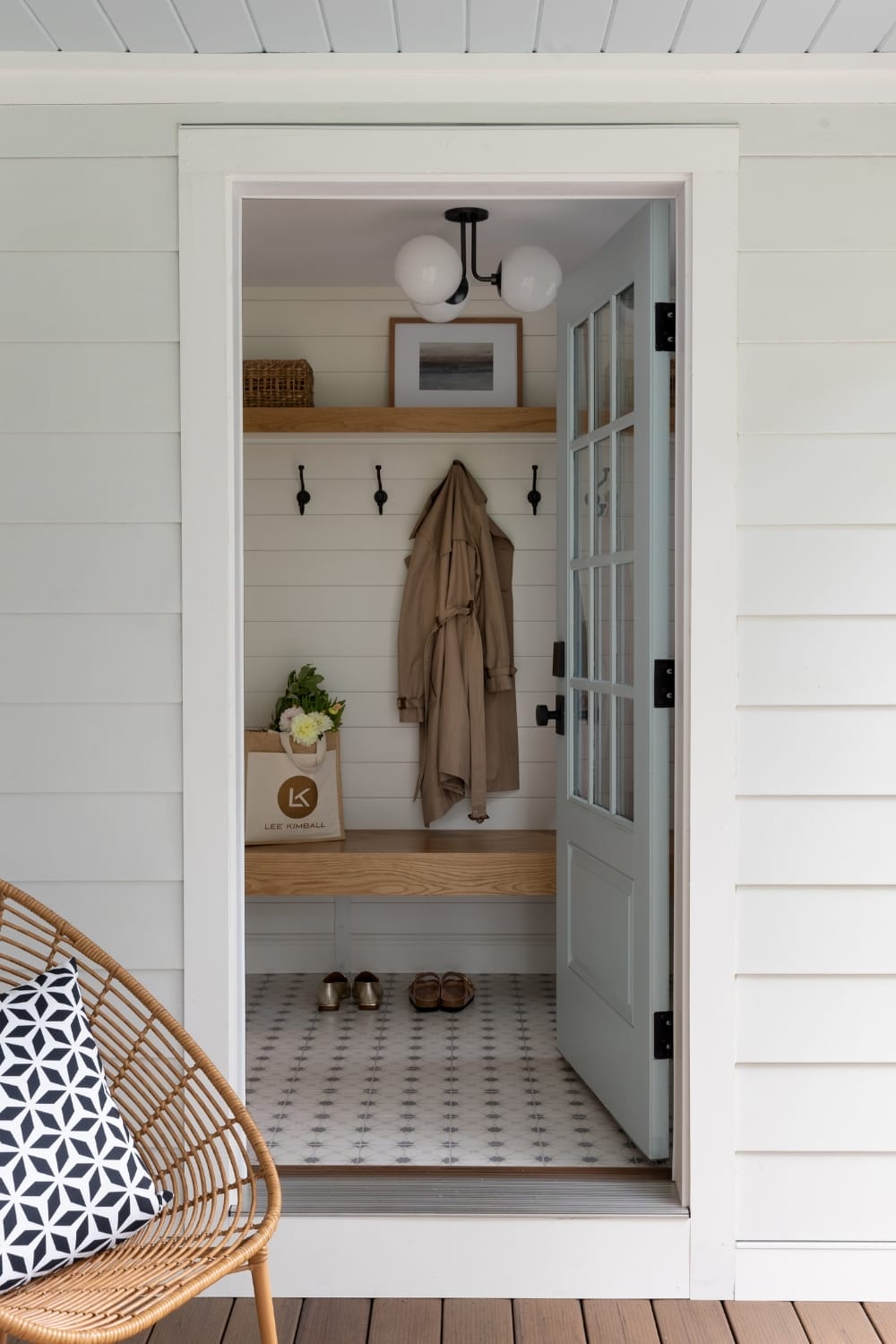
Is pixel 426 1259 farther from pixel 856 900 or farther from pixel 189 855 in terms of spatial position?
pixel 856 900

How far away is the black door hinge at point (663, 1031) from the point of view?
2.47 metres

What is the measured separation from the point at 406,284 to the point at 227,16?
1.08 meters

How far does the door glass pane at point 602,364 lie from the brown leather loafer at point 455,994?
1927 millimetres

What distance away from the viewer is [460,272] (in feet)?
10.4

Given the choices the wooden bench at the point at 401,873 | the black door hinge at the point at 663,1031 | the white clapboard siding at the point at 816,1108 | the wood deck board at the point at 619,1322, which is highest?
the wooden bench at the point at 401,873

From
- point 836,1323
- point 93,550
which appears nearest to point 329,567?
point 93,550

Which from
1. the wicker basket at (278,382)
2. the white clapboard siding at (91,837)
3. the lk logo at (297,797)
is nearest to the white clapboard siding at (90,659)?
the white clapboard siding at (91,837)

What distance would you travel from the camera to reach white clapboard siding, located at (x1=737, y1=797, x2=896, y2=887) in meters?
2.29

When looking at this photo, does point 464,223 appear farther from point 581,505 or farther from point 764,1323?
point 764,1323

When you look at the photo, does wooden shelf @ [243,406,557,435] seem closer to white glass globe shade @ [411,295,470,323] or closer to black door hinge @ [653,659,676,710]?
white glass globe shade @ [411,295,470,323]

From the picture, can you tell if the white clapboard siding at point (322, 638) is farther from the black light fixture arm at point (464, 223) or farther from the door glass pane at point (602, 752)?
the door glass pane at point (602, 752)

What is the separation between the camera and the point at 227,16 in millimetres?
2092

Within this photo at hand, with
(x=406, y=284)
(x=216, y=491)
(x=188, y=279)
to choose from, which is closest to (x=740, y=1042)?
(x=216, y=491)

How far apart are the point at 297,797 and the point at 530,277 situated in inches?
71.9
